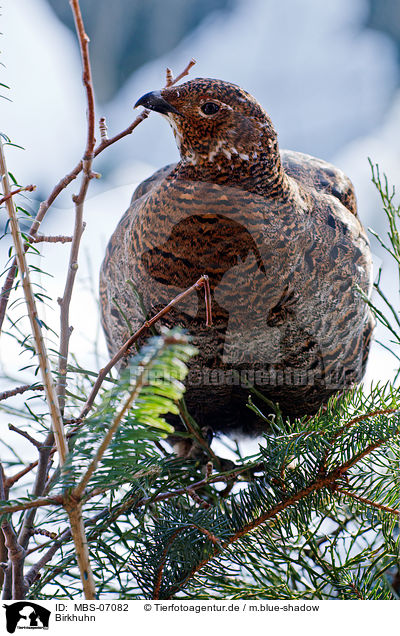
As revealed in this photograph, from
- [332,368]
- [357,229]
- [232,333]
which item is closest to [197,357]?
[232,333]

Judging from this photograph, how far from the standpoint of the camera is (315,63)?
2.84ft

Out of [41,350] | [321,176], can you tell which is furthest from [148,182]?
[41,350]

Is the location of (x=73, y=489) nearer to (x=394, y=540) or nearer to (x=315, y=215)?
(x=394, y=540)

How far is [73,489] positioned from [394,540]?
12.5 inches

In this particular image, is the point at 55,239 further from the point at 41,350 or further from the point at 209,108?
the point at 209,108

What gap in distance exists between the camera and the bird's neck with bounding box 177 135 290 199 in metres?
0.64

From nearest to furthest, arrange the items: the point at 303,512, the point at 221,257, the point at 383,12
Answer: the point at 303,512, the point at 221,257, the point at 383,12

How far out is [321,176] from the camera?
0.83 metres

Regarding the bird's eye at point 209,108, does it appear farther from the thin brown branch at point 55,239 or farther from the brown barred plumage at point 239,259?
the thin brown branch at point 55,239

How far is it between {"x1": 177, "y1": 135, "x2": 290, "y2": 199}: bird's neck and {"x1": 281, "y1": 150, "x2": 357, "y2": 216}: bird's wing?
140 millimetres

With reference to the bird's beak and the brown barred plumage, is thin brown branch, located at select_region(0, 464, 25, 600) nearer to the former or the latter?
the brown barred plumage

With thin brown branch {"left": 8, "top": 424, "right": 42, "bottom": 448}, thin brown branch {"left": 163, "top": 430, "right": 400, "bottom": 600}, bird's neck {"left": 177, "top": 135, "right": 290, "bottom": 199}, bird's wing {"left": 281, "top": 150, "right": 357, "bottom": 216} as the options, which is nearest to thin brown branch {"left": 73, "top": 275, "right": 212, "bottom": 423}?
thin brown branch {"left": 8, "top": 424, "right": 42, "bottom": 448}

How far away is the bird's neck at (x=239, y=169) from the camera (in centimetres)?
64
